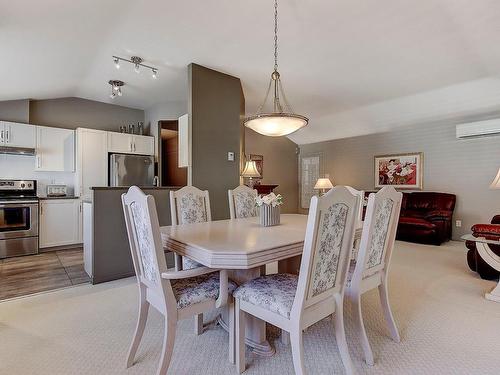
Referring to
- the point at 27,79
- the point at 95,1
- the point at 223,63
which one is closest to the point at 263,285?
the point at 95,1

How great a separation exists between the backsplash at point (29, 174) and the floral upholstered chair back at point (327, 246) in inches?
196

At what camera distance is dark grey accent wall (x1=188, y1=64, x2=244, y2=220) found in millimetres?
3670

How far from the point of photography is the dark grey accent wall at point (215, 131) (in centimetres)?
367

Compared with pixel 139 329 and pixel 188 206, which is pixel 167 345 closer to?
pixel 139 329

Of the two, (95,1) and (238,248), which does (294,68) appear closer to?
(95,1)

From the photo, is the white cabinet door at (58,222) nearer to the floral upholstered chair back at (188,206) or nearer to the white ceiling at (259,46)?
the white ceiling at (259,46)

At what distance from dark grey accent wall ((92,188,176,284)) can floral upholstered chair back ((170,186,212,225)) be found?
863mm

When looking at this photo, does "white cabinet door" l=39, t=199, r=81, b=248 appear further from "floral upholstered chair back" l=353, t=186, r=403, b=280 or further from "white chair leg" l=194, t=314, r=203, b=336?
"floral upholstered chair back" l=353, t=186, r=403, b=280

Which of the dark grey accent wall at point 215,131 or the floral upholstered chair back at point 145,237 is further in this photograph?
the dark grey accent wall at point 215,131

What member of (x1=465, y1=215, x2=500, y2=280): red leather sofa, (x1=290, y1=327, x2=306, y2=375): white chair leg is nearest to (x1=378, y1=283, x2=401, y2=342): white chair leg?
(x1=290, y1=327, x2=306, y2=375): white chair leg

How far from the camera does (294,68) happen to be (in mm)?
3855

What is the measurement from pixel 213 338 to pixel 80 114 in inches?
191

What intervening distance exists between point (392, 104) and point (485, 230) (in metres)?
3.19

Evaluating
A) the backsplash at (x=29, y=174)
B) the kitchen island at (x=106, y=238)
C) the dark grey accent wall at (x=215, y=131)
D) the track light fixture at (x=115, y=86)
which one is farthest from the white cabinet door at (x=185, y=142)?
the backsplash at (x=29, y=174)
